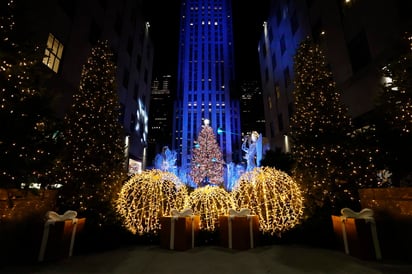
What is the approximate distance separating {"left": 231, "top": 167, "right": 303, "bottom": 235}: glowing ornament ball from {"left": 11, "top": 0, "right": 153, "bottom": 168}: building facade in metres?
6.09

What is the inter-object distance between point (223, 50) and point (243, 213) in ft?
225

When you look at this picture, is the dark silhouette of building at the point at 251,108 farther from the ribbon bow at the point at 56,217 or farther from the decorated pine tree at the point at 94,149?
the ribbon bow at the point at 56,217

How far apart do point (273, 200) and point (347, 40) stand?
1088cm

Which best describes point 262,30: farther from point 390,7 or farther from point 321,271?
point 321,271

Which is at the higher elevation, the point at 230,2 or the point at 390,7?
the point at 230,2

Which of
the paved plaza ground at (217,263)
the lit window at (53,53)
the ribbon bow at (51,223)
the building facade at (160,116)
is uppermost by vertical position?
the building facade at (160,116)

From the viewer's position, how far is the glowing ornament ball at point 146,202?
5.95 meters

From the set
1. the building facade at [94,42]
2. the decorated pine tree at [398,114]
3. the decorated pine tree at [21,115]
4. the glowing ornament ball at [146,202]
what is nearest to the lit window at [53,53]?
the building facade at [94,42]

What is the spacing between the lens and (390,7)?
327 inches

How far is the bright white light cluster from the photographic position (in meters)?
6.22

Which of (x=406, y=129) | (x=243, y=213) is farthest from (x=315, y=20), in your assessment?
(x=243, y=213)

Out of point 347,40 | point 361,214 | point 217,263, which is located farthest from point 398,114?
point 347,40

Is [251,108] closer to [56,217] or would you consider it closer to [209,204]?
[209,204]

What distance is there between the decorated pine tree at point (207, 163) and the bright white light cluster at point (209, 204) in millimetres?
12894
